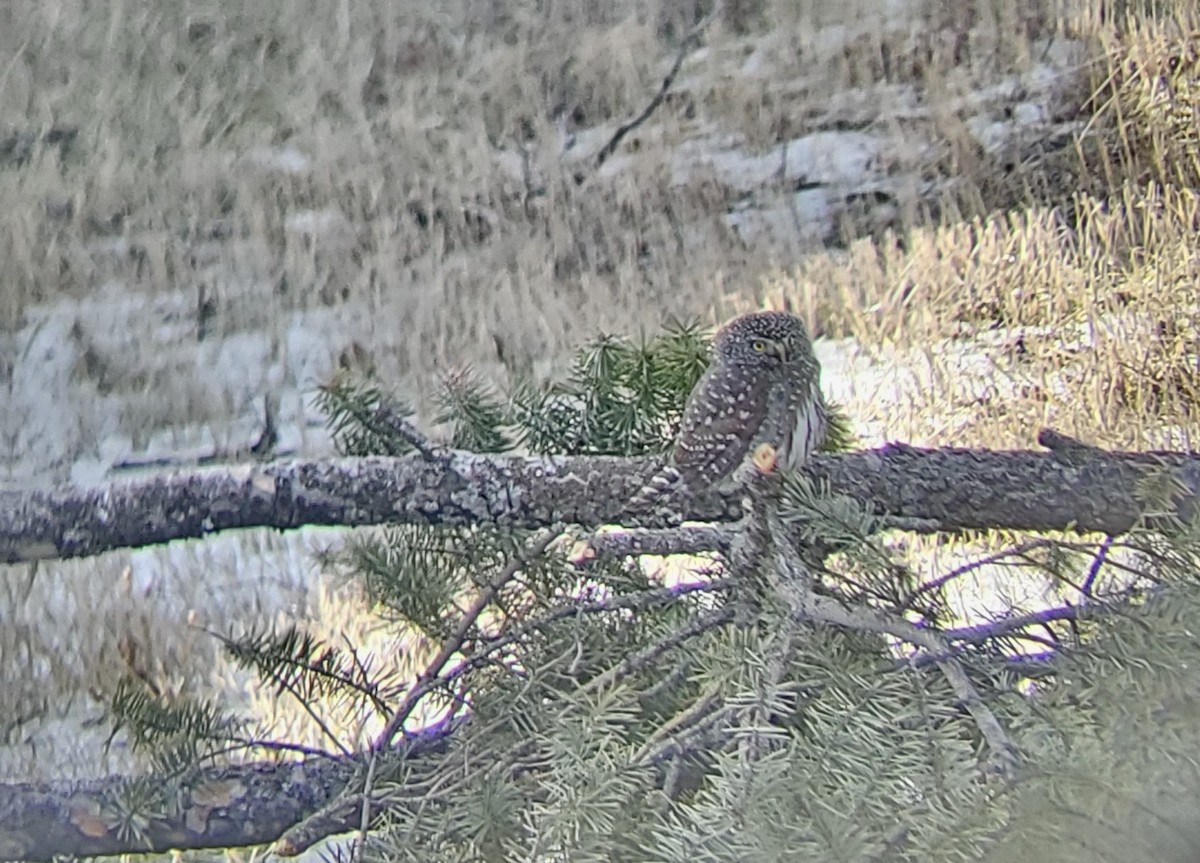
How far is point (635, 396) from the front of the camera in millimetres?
1060

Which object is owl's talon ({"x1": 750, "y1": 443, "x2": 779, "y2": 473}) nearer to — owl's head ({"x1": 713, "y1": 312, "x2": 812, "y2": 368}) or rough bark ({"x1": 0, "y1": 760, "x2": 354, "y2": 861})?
owl's head ({"x1": 713, "y1": 312, "x2": 812, "y2": 368})

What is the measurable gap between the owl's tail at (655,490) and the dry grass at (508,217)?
145 millimetres

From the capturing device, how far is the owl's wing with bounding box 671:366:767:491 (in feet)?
3.25

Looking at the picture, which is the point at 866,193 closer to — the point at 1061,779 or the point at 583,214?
the point at 583,214

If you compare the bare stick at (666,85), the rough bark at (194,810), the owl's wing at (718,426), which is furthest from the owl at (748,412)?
the rough bark at (194,810)

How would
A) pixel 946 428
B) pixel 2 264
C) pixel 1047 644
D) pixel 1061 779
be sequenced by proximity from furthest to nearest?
pixel 2 264 → pixel 946 428 → pixel 1047 644 → pixel 1061 779

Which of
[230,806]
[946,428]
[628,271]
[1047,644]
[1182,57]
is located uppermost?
[1182,57]

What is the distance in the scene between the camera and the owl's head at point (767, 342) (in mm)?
1019

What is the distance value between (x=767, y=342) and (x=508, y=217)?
273 mm

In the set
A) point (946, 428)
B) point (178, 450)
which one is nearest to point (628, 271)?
point (946, 428)

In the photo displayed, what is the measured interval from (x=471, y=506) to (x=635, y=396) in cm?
17

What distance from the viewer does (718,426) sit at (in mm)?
998

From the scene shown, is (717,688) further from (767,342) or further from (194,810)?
(194,810)

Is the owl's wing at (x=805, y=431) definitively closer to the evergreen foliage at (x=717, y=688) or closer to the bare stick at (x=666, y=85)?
the evergreen foliage at (x=717, y=688)
